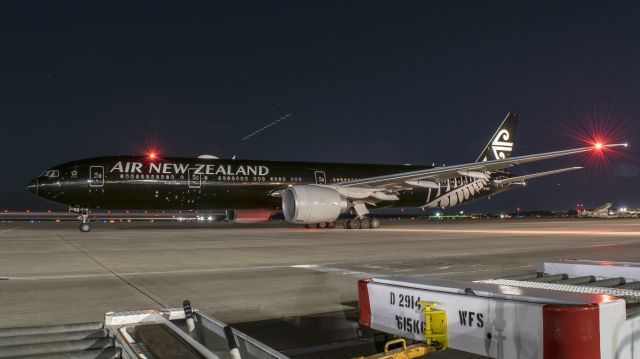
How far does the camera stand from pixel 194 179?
2391 cm

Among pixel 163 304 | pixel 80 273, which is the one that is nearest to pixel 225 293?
pixel 163 304

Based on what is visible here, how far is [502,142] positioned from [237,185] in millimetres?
17179

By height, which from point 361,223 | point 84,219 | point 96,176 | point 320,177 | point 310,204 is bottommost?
point 361,223

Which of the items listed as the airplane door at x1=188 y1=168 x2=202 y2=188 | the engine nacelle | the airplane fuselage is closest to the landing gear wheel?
the airplane fuselage

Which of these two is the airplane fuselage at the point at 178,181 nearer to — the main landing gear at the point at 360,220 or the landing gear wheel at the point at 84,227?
the landing gear wheel at the point at 84,227

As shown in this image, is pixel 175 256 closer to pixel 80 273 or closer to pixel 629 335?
pixel 80 273

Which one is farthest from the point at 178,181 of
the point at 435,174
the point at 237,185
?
the point at 435,174

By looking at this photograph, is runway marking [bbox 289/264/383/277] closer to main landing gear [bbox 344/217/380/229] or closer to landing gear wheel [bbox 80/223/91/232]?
landing gear wheel [bbox 80/223/91/232]

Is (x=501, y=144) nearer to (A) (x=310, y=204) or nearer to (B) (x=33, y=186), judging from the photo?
(A) (x=310, y=204)

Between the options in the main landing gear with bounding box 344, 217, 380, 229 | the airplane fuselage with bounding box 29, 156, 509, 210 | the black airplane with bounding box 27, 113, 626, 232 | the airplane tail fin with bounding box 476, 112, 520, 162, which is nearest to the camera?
the black airplane with bounding box 27, 113, 626, 232

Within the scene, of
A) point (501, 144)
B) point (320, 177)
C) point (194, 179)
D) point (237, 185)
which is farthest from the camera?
point (501, 144)

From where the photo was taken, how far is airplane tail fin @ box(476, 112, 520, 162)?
106 ft

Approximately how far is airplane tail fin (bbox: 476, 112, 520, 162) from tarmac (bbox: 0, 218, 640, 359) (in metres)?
17.9

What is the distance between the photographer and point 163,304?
6109 mm
